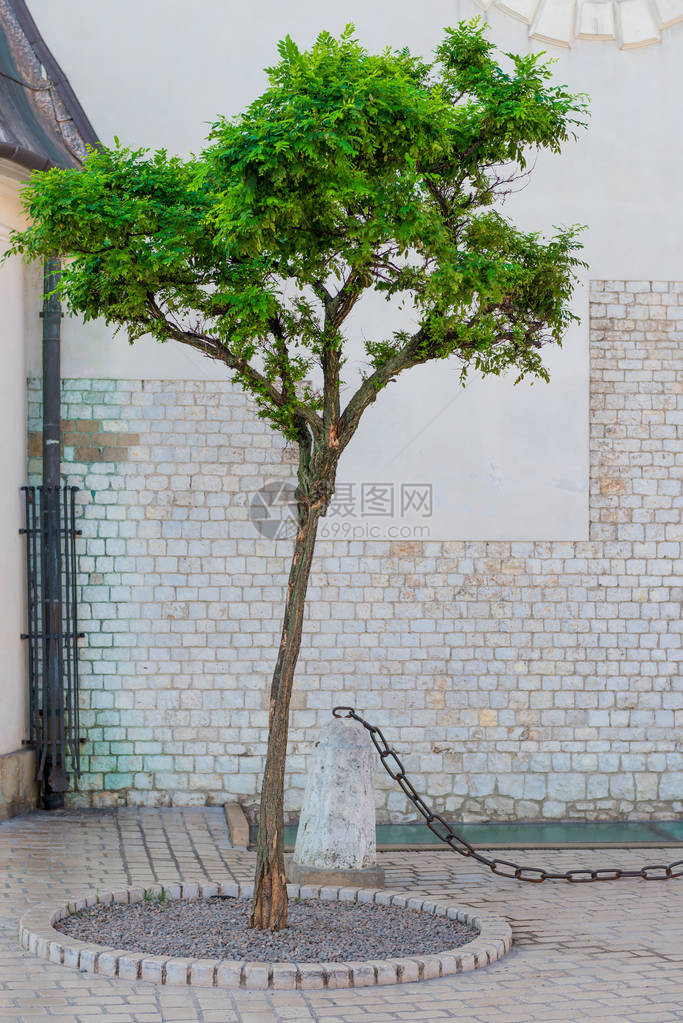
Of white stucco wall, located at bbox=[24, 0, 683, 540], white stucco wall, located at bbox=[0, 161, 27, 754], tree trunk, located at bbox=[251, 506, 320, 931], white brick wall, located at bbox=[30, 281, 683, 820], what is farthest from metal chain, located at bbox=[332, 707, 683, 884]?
white stucco wall, located at bbox=[0, 161, 27, 754]

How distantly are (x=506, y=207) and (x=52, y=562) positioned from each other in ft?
15.8

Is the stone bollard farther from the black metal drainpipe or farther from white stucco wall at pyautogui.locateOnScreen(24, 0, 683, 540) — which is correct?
white stucco wall at pyautogui.locateOnScreen(24, 0, 683, 540)

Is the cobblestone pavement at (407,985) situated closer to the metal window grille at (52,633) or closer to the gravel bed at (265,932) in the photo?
the gravel bed at (265,932)

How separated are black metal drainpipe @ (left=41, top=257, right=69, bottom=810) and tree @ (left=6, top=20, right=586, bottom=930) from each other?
3.32 m

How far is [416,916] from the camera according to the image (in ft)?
19.7

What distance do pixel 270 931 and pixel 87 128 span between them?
6.60m

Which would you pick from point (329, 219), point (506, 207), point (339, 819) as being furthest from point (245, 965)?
point (506, 207)

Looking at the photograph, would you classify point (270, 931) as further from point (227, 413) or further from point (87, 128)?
point (87, 128)

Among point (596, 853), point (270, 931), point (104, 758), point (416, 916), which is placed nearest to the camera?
point (270, 931)

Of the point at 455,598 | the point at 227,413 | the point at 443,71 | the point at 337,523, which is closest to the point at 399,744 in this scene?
the point at 455,598

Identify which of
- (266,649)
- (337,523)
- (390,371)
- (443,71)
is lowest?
(266,649)

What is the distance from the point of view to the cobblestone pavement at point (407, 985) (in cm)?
460

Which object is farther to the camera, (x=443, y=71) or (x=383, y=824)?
(x=383, y=824)

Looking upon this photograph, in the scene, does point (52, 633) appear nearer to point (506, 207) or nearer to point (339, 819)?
point (339, 819)
